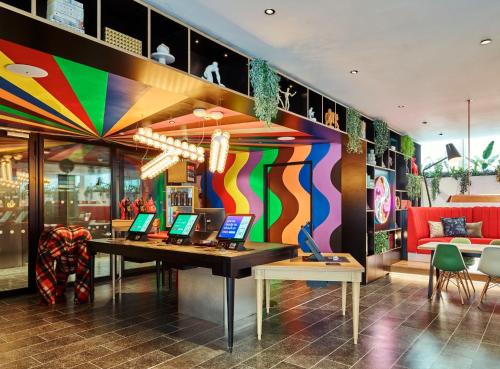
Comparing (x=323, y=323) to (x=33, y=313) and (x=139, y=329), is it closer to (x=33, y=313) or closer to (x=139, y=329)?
(x=139, y=329)

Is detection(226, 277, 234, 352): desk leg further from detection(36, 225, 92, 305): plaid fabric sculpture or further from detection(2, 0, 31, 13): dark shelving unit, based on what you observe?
detection(36, 225, 92, 305): plaid fabric sculpture

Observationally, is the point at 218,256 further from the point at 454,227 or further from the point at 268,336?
the point at 454,227

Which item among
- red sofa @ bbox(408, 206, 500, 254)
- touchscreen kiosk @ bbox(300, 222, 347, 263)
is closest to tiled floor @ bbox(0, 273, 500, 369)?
touchscreen kiosk @ bbox(300, 222, 347, 263)

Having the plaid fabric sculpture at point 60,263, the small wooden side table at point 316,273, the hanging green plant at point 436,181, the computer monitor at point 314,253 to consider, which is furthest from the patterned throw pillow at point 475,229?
the plaid fabric sculpture at point 60,263

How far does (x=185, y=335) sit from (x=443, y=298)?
13.4 feet

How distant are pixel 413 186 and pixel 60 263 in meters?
7.84

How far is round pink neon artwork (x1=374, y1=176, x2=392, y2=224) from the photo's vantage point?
7684mm

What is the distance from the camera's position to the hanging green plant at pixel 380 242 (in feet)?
24.2

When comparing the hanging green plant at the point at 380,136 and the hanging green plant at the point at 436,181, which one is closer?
the hanging green plant at the point at 380,136

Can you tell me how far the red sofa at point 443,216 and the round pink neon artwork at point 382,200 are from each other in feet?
3.19

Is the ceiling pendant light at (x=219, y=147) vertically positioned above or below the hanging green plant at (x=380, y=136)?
below

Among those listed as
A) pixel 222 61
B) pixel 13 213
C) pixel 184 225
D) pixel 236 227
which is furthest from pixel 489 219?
pixel 13 213

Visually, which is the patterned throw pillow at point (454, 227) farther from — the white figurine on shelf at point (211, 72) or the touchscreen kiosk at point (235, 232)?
the white figurine on shelf at point (211, 72)

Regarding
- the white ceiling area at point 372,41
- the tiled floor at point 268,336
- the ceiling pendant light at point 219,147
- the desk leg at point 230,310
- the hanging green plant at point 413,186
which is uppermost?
the white ceiling area at point 372,41
